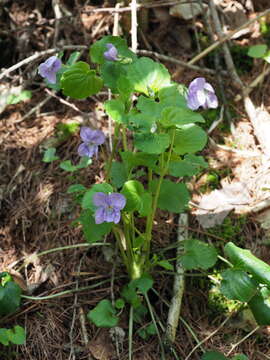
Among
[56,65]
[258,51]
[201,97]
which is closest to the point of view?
[201,97]

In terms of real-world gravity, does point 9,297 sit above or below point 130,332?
above

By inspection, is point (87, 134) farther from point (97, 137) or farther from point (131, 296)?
point (131, 296)

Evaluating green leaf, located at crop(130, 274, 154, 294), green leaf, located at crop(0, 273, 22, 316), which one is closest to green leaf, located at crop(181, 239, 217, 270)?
green leaf, located at crop(130, 274, 154, 294)

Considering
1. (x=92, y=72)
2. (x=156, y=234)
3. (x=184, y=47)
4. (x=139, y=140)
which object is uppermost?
(x=92, y=72)

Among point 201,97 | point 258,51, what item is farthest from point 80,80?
point 258,51

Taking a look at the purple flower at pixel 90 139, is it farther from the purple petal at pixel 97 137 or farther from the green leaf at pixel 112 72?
the green leaf at pixel 112 72

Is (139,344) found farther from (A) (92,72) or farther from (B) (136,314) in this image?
(A) (92,72)

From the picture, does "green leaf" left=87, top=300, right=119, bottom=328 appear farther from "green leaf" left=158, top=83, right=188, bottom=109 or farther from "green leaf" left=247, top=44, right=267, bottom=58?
"green leaf" left=247, top=44, right=267, bottom=58

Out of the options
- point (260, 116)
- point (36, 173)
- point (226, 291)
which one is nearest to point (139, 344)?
point (226, 291)
